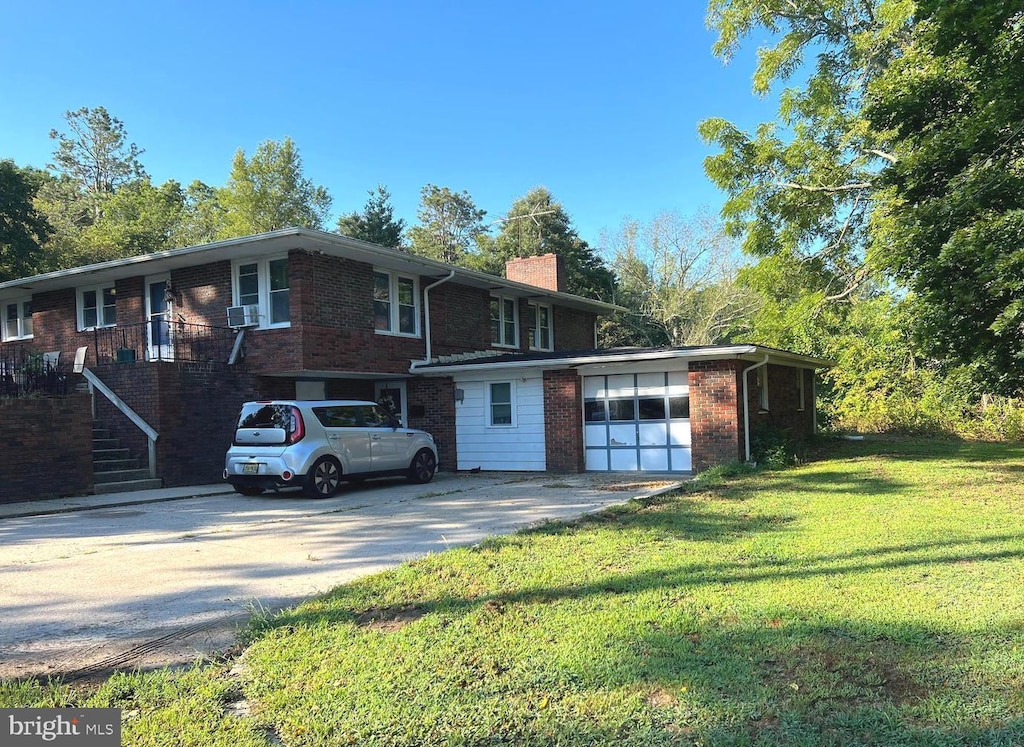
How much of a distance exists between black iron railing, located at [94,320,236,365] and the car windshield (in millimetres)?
3568

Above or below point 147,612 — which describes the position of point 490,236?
above

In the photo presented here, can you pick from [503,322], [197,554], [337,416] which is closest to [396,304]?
[503,322]

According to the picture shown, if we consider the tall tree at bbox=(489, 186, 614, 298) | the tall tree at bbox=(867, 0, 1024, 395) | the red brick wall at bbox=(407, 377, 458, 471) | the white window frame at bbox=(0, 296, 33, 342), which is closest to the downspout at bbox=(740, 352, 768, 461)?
the tall tree at bbox=(867, 0, 1024, 395)

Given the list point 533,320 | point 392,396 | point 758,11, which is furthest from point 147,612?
point 758,11

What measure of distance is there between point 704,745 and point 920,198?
1065cm

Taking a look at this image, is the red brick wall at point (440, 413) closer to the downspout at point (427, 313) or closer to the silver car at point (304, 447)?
the downspout at point (427, 313)

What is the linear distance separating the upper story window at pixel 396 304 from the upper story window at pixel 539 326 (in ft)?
17.5

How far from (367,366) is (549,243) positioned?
27.0 meters

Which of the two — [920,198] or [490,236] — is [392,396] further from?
[490,236]

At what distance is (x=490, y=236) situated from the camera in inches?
1810

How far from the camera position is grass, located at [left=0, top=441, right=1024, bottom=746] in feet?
10.5

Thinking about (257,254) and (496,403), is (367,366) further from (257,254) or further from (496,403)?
(257,254)

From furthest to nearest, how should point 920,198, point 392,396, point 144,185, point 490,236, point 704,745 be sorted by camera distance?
point 490,236 → point 144,185 → point 392,396 → point 920,198 → point 704,745

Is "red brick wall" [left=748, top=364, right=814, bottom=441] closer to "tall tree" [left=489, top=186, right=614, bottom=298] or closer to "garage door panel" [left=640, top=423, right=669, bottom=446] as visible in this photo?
"garage door panel" [left=640, top=423, right=669, bottom=446]
